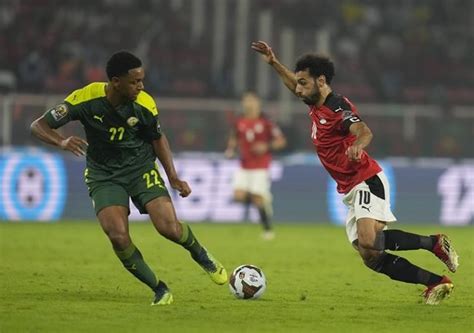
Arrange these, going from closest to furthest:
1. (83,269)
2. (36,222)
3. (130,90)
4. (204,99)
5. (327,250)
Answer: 1. (130,90)
2. (83,269)
3. (327,250)
4. (36,222)
5. (204,99)

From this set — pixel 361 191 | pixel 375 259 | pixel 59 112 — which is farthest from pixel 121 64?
pixel 375 259

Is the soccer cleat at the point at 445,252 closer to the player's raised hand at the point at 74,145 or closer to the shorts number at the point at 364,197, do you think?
the shorts number at the point at 364,197

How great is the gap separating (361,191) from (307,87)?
3.44 ft

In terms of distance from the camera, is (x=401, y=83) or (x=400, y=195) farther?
(x=401, y=83)

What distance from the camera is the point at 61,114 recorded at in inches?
370

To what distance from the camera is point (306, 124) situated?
71.6ft

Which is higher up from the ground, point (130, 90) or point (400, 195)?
point (130, 90)

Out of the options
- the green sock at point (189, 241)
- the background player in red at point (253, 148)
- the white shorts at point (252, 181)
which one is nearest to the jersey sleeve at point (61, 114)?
the green sock at point (189, 241)

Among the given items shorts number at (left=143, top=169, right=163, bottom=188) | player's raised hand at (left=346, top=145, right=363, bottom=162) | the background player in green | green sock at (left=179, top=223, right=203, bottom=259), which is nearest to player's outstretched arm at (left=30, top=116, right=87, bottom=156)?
the background player in green

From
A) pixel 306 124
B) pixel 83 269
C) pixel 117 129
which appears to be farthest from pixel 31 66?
pixel 117 129

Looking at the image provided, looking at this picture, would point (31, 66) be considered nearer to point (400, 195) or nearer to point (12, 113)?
point (12, 113)

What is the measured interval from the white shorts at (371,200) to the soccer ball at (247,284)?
983mm

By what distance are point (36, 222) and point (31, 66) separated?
4.70 meters

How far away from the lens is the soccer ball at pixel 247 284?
963 centimetres
